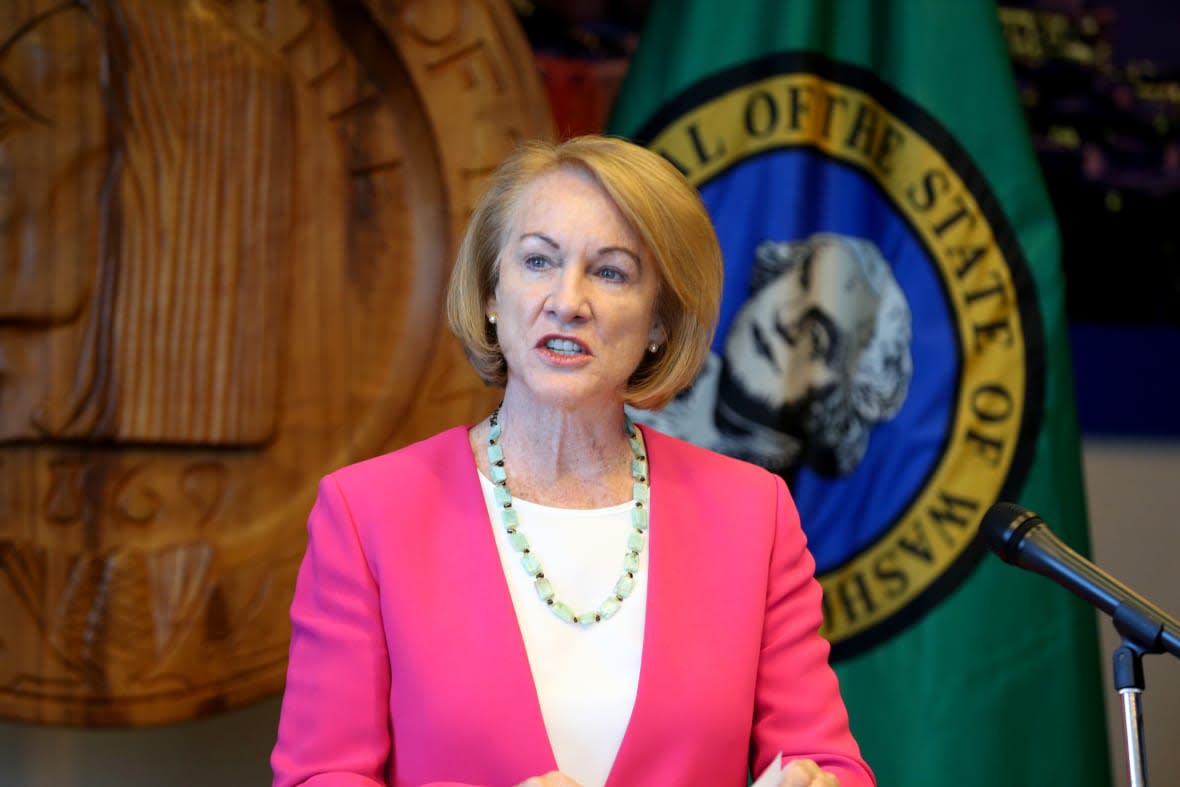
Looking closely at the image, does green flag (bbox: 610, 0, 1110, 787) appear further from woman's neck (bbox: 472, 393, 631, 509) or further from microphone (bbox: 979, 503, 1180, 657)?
microphone (bbox: 979, 503, 1180, 657)

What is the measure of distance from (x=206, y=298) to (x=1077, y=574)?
1.34 m

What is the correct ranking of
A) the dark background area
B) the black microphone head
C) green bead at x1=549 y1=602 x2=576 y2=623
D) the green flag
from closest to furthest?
the black microphone head, green bead at x1=549 y1=602 x2=576 y2=623, the green flag, the dark background area

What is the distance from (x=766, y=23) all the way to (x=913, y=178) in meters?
0.41

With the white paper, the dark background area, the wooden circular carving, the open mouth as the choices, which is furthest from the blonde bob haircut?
the dark background area

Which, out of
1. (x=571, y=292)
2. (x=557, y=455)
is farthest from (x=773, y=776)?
(x=571, y=292)


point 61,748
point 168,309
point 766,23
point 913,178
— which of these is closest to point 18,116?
point 168,309

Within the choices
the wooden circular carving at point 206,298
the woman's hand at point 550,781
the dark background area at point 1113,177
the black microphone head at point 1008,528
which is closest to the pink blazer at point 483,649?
the woman's hand at point 550,781

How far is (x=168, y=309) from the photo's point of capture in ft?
6.56

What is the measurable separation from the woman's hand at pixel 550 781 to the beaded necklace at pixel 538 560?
26 cm

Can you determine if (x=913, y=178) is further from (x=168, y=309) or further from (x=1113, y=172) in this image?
(x=168, y=309)

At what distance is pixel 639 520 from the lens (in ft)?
5.53

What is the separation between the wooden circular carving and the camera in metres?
1.92

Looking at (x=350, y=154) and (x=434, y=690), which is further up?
(x=350, y=154)

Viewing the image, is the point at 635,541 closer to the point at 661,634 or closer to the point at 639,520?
the point at 639,520
